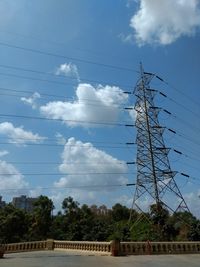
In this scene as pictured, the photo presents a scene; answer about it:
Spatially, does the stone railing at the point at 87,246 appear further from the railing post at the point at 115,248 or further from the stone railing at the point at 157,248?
the stone railing at the point at 157,248

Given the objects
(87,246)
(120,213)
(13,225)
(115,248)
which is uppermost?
(120,213)

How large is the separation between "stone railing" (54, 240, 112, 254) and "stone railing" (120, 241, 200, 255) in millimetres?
1304

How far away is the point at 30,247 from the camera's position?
40.0 metres

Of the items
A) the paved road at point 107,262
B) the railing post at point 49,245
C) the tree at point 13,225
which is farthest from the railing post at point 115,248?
the tree at point 13,225

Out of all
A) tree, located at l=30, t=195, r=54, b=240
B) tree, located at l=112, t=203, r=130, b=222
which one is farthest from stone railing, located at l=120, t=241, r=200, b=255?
tree, located at l=112, t=203, r=130, b=222

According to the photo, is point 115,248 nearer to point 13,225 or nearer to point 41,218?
point 13,225

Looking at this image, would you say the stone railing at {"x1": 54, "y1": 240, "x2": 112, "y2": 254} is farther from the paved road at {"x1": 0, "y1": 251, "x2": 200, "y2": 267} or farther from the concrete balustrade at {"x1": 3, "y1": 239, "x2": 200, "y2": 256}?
the paved road at {"x1": 0, "y1": 251, "x2": 200, "y2": 267}

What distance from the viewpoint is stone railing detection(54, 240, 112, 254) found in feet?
90.0

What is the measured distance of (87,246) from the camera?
32.7 m

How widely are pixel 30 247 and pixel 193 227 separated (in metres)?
Answer: 17.9

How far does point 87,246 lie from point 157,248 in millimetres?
7550

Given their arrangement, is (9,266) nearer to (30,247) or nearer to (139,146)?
(30,247)

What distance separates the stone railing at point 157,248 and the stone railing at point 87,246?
1.30 metres

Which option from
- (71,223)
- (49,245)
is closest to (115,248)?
(49,245)
